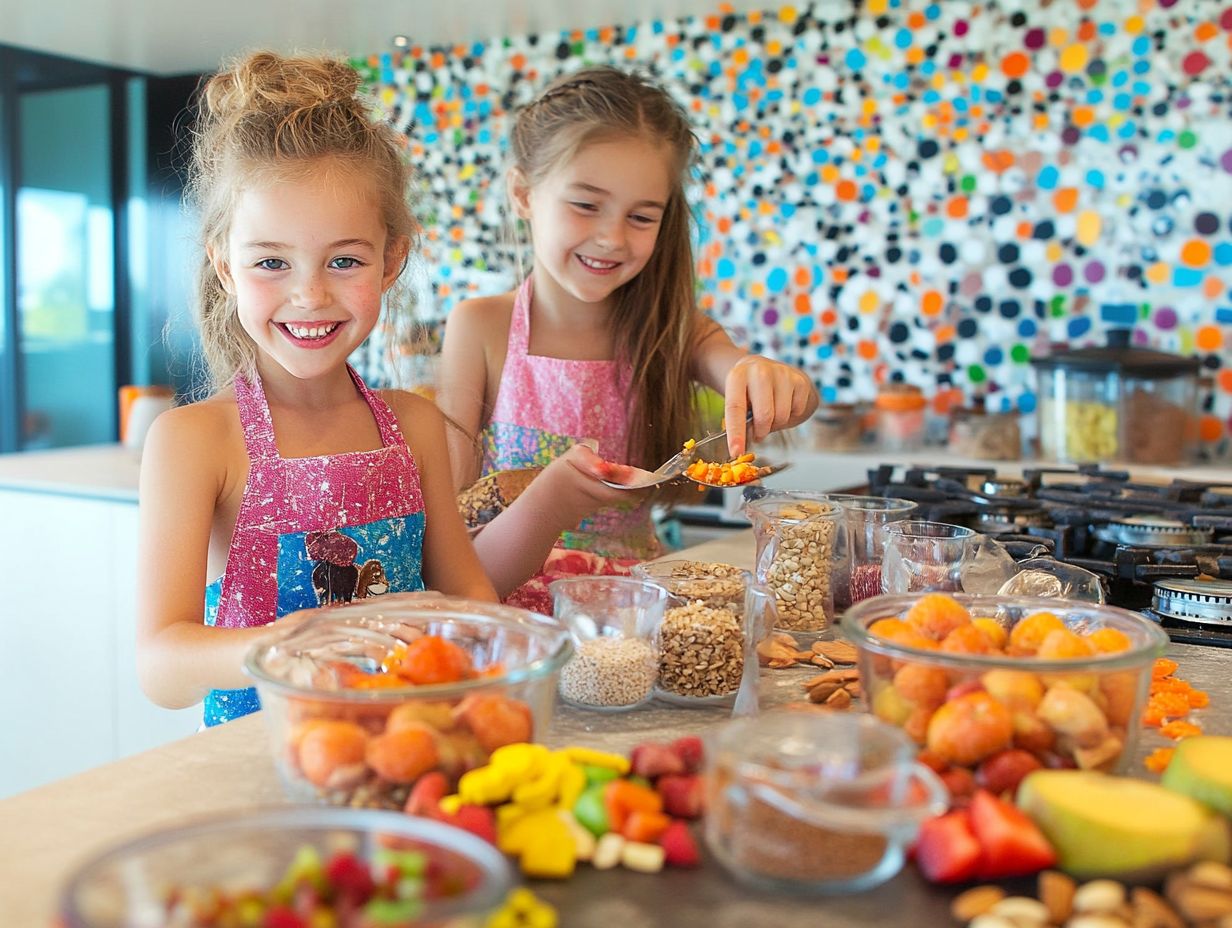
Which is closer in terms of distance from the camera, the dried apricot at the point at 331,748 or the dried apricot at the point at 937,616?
the dried apricot at the point at 331,748

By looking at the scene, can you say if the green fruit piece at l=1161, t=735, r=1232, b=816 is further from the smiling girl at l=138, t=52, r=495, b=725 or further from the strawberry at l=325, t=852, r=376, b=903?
the smiling girl at l=138, t=52, r=495, b=725

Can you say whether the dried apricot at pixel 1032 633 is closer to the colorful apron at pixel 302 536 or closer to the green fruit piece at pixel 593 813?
the green fruit piece at pixel 593 813

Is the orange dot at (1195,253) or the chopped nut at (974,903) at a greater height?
the orange dot at (1195,253)

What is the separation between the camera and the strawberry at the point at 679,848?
0.66 metres

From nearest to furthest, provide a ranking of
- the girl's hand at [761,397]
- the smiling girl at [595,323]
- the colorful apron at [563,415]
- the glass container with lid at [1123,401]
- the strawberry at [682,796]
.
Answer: the strawberry at [682,796]
the girl's hand at [761,397]
the smiling girl at [595,323]
the colorful apron at [563,415]
the glass container with lid at [1123,401]

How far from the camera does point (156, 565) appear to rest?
1.09 metres

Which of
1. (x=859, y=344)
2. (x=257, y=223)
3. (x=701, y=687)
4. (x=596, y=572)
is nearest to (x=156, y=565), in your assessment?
(x=257, y=223)

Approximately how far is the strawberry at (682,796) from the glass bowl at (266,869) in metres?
0.22

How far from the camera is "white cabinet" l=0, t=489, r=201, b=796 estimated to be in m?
2.51

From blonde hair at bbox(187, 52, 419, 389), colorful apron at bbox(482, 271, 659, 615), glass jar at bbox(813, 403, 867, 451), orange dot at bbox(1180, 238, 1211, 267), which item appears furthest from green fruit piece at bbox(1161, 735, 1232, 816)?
orange dot at bbox(1180, 238, 1211, 267)

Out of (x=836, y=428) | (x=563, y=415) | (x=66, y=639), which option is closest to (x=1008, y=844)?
(x=563, y=415)

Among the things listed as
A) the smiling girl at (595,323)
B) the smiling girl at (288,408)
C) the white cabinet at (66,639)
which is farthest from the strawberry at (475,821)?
the white cabinet at (66,639)

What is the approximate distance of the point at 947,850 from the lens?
2.10 ft

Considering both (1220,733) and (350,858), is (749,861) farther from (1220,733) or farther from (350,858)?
(1220,733)
